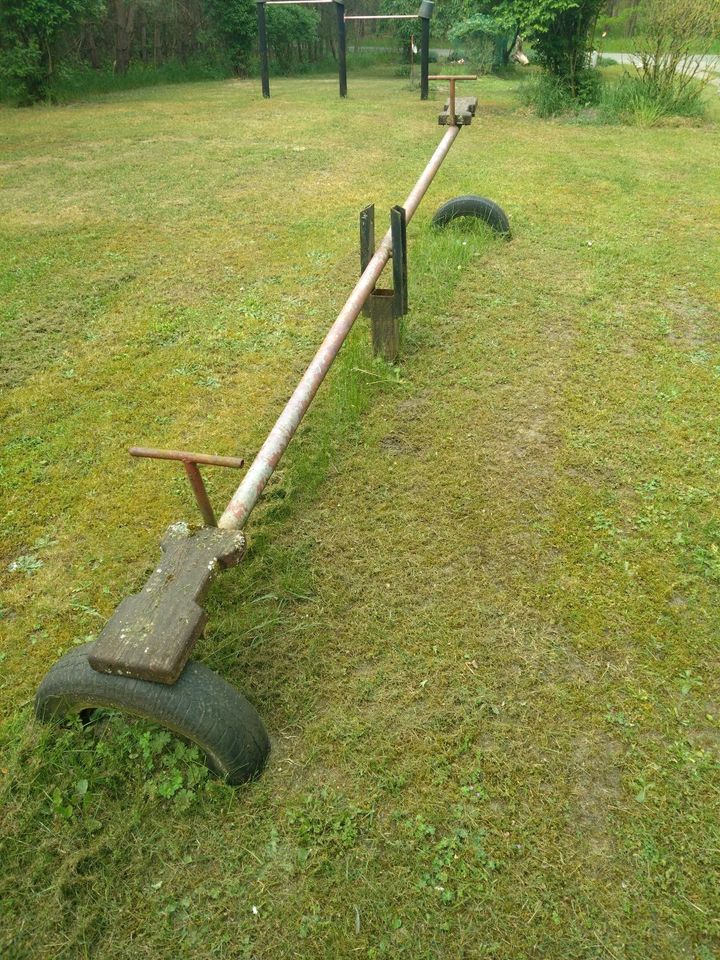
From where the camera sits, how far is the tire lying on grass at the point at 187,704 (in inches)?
65.7

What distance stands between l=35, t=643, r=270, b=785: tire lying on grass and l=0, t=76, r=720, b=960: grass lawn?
10cm

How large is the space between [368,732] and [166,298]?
11.7 feet

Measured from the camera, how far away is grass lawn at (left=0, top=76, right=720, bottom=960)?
160cm

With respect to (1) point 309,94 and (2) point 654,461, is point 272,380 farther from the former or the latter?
(1) point 309,94

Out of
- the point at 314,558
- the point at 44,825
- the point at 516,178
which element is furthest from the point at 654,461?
the point at 516,178

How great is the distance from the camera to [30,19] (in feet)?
33.0

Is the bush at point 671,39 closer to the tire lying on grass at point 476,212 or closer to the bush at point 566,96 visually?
the bush at point 566,96

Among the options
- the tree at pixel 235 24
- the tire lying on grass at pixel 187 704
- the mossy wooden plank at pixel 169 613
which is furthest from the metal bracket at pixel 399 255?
the tree at pixel 235 24

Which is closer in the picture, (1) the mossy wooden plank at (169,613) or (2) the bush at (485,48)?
(1) the mossy wooden plank at (169,613)

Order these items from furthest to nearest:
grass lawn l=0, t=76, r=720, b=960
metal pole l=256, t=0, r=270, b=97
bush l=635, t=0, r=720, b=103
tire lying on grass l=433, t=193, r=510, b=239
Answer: metal pole l=256, t=0, r=270, b=97, bush l=635, t=0, r=720, b=103, tire lying on grass l=433, t=193, r=510, b=239, grass lawn l=0, t=76, r=720, b=960

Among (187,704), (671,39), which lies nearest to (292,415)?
(187,704)

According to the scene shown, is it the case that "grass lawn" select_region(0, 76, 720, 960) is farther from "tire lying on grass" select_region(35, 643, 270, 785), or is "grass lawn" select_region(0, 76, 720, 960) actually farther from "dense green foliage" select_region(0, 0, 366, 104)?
"dense green foliage" select_region(0, 0, 366, 104)

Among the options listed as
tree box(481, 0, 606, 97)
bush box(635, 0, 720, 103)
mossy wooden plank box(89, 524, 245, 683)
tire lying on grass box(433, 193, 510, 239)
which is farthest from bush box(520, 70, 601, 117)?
mossy wooden plank box(89, 524, 245, 683)

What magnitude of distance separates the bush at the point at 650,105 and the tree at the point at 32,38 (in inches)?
317
